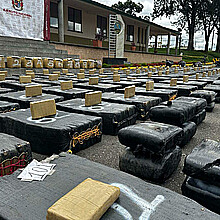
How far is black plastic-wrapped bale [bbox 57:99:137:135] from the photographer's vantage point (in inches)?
A: 154

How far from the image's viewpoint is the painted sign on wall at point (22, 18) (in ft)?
40.8

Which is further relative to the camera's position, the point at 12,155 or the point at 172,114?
the point at 172,114

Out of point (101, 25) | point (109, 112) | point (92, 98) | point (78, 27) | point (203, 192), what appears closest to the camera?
point (203, 192)

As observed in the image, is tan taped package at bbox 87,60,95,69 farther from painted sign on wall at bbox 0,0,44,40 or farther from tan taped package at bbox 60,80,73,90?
tan taped package at bbox 60,80,73,90

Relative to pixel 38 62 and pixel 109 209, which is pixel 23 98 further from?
pixel 38 62

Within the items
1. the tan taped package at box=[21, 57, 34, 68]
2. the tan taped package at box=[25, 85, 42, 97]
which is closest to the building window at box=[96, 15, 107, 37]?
the tan taped package at box=[21, 57, 34, 68]

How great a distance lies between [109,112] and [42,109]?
3.74 feet

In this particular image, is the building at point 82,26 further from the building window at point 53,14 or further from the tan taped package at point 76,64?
the tan taped package at point 76,64

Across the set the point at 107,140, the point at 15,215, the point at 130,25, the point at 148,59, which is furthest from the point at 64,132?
the point at 130,25

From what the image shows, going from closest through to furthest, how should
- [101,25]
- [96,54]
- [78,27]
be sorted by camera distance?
[96,54]
[78,27]
[101,25]

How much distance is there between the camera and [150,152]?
2451mm

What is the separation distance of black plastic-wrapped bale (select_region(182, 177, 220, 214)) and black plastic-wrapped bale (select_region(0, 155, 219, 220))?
36 cm

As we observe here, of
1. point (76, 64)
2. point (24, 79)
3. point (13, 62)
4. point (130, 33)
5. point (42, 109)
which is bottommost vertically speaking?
point (42, 109)

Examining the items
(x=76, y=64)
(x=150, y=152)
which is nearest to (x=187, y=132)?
(x=150, y=152)
